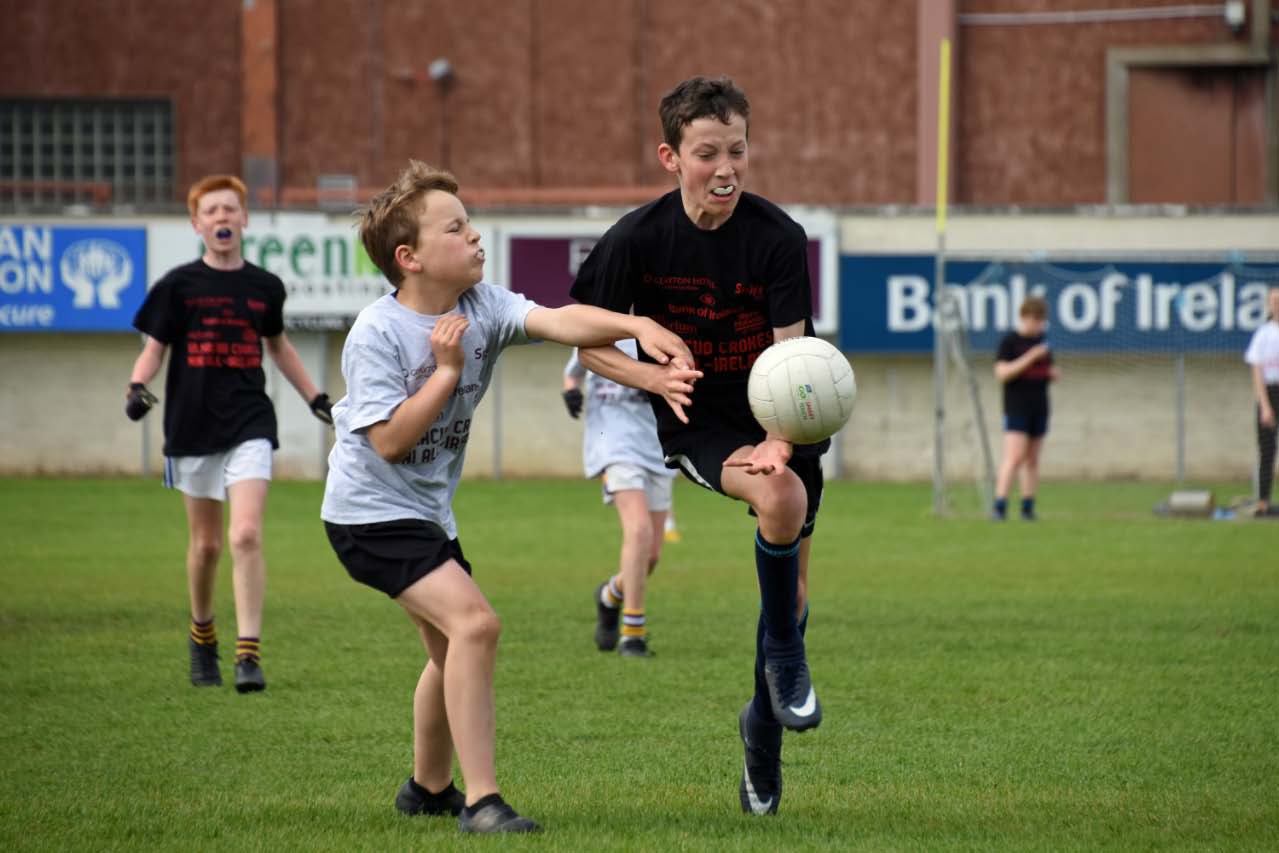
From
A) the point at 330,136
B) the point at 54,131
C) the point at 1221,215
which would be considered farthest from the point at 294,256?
the point at 1221,215

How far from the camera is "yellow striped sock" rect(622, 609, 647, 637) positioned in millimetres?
9867

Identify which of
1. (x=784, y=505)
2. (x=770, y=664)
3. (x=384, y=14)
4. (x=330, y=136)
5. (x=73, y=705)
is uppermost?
(x=384, y=14)

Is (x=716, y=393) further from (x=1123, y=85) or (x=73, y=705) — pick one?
(x=1123, y=85)

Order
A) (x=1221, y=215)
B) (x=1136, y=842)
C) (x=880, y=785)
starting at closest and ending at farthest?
(x=1136, y=842)
(x=880, y=785)
(x=1221, y=215)

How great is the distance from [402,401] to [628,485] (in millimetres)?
4837

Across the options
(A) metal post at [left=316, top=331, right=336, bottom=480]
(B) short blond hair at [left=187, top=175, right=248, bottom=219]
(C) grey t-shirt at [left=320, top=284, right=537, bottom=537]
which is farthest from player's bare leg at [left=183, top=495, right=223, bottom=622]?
(A) metal post at [left=316, top=331, right=336, bottom=480]

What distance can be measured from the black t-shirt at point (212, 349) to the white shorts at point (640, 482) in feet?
6.74

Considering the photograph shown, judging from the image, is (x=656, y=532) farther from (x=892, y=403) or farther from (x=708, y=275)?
(x=892, y=403)

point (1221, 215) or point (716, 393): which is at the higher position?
point (1221, 215)

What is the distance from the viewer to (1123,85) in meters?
31.7

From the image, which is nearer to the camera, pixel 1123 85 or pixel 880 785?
pixel 880 785

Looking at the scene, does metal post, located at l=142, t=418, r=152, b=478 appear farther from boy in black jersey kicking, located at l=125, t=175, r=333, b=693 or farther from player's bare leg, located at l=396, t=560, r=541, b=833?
player's bare leg, located at l=396, t=560, r=541, b=833

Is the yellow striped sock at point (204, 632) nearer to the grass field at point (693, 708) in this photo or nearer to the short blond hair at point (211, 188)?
the grass field at point (693, 708)

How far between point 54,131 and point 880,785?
1196 inches
